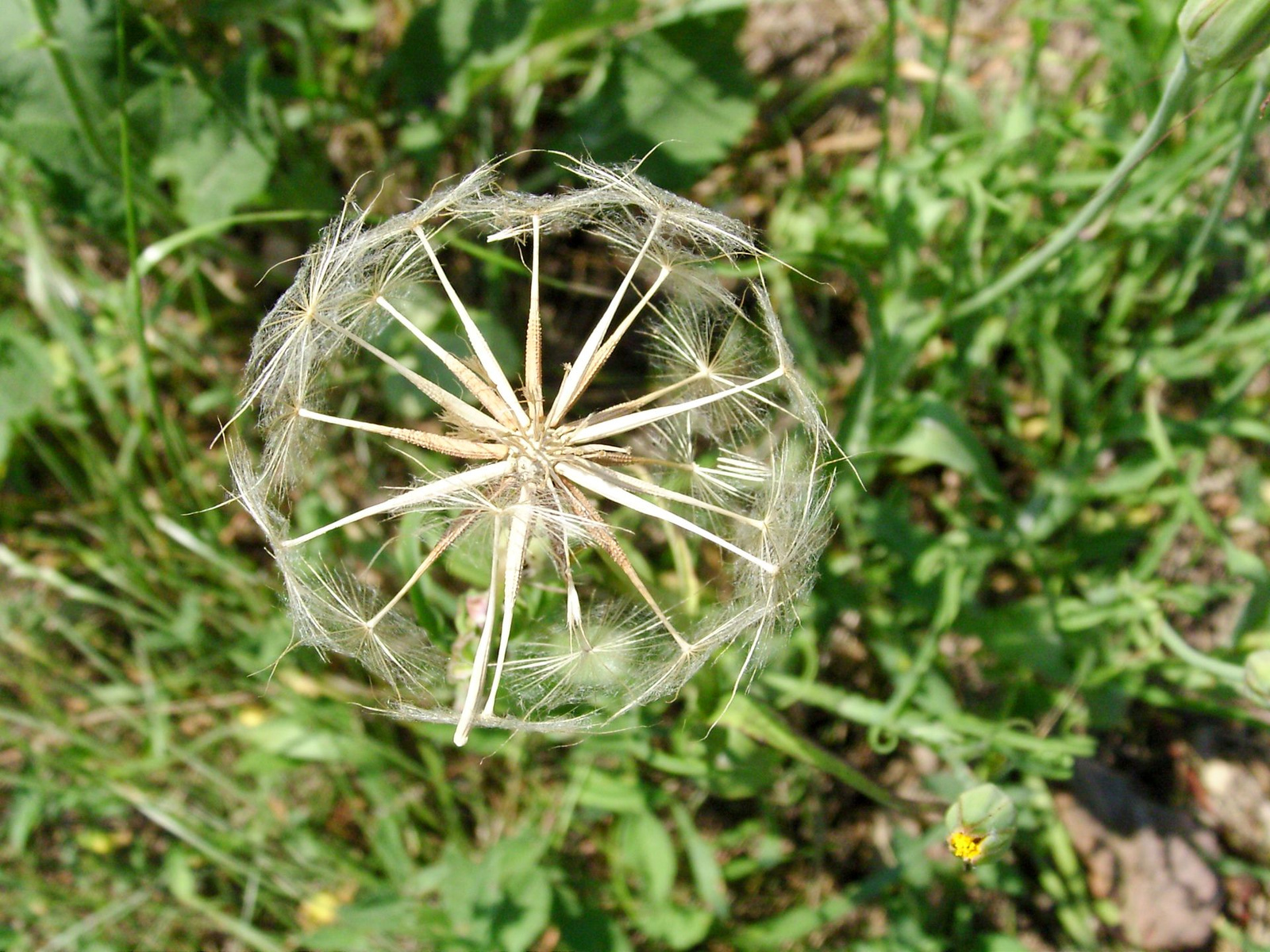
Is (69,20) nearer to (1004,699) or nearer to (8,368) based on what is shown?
(8,368)

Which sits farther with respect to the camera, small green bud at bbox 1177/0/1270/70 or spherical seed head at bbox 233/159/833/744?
spherical seed head at bbox 233/159/833/744

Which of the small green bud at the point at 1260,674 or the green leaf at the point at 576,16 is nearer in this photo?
the small green bud at the point at 1260,674

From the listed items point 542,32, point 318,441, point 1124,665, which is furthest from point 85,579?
point 1124,665

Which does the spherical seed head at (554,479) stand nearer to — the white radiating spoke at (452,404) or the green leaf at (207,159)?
the white radiating spoke at (452,404)

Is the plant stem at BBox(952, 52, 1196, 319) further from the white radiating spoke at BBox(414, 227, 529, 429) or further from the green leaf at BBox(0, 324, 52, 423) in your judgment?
the green leaf at BBox(0, 324, 52, 423)

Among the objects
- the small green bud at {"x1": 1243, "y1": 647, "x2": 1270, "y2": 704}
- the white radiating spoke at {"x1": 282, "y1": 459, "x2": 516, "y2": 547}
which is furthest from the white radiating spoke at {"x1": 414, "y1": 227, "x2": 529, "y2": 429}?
the small green bud at {"x1": 1243, "y1": 647, "x2": 1270, "y2": 704}

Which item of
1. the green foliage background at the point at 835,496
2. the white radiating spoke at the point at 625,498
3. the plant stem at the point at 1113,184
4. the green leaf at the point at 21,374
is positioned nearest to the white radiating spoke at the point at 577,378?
the white radiating spoke at the point at 625,498

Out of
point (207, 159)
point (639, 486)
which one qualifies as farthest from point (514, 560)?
point (207, 159)
